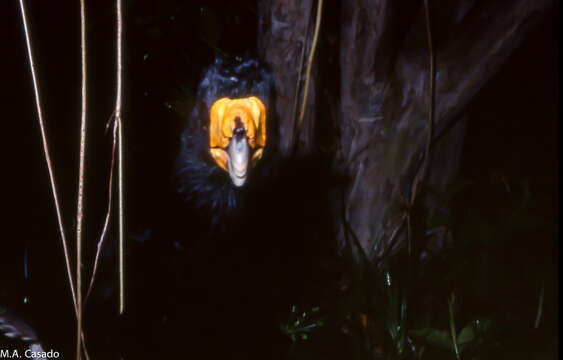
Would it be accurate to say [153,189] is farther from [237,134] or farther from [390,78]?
[390,78]

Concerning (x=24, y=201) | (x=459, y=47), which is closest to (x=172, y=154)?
(x=24, y=201)

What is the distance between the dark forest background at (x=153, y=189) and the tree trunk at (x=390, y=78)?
79 millimetres

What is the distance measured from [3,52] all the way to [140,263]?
992 millimetres

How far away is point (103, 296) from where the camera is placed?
1768 mm

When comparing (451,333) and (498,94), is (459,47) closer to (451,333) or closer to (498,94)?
(451,333)

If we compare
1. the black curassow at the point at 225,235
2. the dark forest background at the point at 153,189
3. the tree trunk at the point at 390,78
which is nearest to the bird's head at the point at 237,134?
the black curassow at the point at 225,235

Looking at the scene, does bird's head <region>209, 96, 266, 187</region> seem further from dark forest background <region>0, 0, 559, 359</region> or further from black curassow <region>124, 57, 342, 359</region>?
dark forest background <region>0, 0, 559, 359</region>

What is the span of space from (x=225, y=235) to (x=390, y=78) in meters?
0.89

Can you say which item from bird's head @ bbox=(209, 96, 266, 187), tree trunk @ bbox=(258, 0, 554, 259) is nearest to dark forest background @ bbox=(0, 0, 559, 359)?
tree trunk @ bbox=(258, 0, 554, 259)

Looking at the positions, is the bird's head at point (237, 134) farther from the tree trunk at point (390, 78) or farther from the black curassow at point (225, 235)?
the tree trunk at point (390, 78)

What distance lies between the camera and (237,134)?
1606mm

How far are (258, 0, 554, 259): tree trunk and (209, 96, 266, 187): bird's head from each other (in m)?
0.25

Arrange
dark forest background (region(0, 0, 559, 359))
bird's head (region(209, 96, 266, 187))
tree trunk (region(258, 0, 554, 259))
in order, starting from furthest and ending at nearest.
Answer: dark forest background (region(0, 0, 559, 359)) → tree trunk (region(258, 0, 554, 259)) → bird's head (region(209, 96, 266, 187))

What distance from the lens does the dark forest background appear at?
1891 mm
